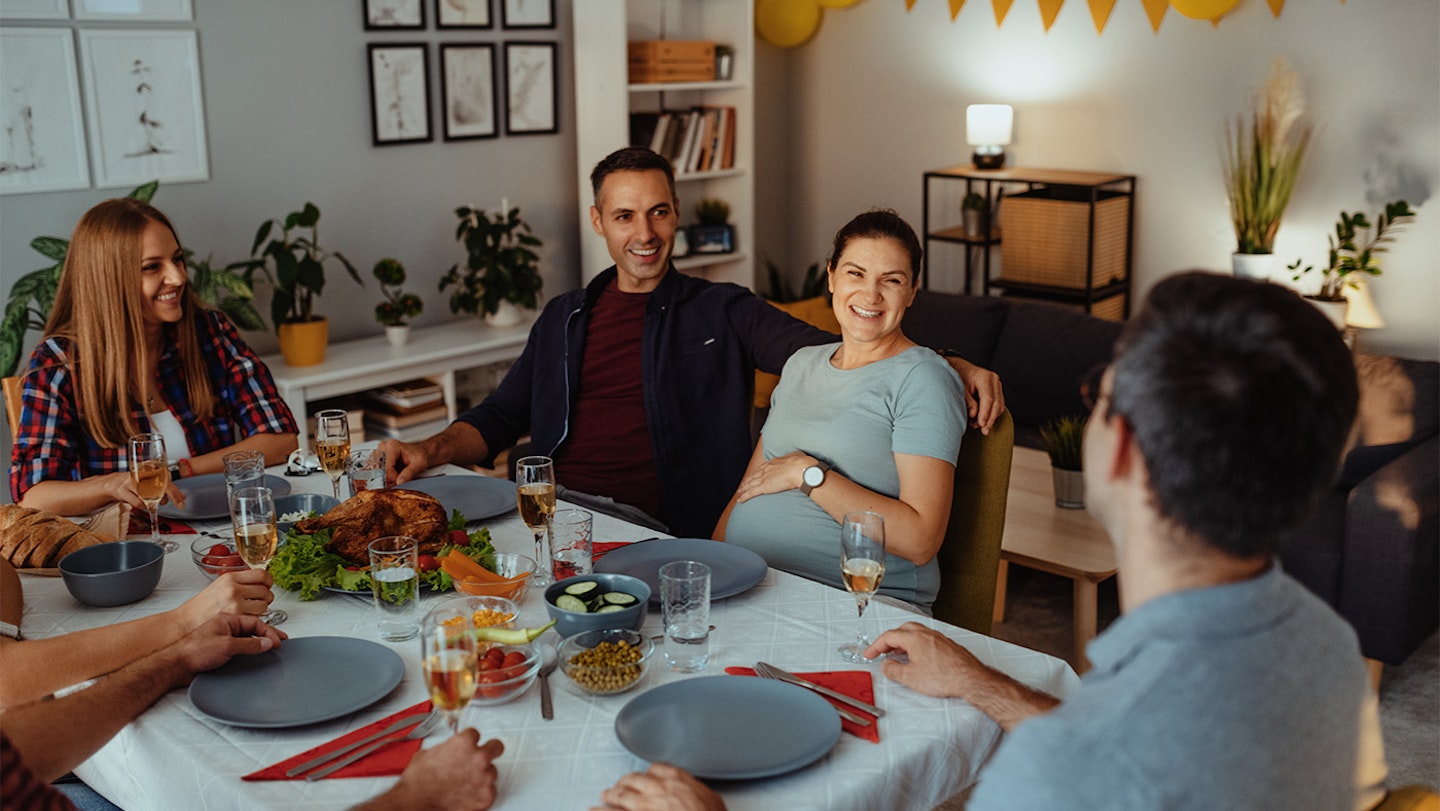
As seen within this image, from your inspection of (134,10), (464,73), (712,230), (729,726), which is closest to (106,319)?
(134,10)

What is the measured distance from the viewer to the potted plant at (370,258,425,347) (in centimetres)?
421

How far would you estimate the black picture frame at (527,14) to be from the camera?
15.2ft

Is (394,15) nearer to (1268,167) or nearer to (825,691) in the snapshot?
(1268,167)

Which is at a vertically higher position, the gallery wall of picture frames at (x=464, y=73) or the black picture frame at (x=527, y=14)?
the black picture frame at (x=527, y=14)

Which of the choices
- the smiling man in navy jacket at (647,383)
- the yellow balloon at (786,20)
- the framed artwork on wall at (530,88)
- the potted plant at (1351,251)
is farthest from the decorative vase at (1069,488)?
the yellow balloon at (786,20)

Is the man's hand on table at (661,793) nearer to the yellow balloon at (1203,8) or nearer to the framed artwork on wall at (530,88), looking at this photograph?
the framed artwork on wall at (530,88)

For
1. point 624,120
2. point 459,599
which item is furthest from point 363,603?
point 624,120

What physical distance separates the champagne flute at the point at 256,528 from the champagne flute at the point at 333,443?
40cm

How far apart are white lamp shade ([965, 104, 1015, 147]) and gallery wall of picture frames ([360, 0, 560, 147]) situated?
1684 mm

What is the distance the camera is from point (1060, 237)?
4902 millimetres

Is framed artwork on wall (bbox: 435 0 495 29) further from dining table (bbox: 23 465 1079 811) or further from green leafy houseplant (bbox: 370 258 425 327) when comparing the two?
dining table (bbox: 23 465 1079 811)

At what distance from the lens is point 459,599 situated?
1621 mm

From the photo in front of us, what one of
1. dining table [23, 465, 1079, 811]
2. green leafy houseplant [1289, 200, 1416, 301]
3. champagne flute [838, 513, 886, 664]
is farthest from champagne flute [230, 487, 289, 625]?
green leafy houseplant [1289, 200, 1416, 301]

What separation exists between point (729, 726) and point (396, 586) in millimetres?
505
